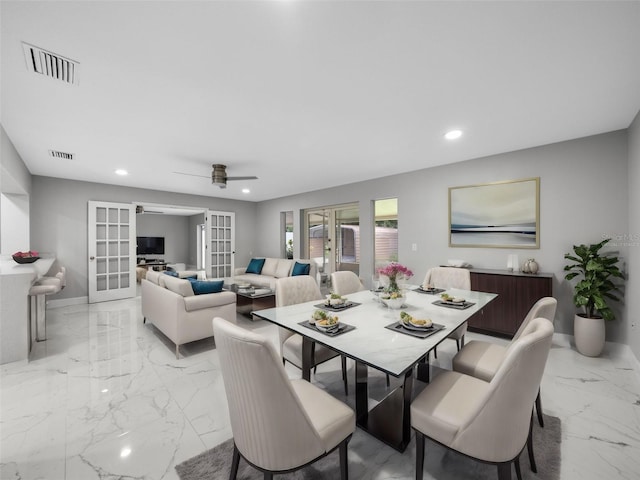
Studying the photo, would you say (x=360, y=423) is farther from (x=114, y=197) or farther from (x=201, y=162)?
(x=114, y=197)

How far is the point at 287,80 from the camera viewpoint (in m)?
2.02

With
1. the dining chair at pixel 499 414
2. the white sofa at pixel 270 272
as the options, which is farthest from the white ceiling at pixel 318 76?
the white sofa at pixel 270 272

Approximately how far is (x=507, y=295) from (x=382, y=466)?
2772 mm

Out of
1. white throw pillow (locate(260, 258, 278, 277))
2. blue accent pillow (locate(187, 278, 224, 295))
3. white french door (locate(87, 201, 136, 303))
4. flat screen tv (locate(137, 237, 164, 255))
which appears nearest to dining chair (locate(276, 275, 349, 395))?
blue accent pillow (locate(187, 278, 224, 295))

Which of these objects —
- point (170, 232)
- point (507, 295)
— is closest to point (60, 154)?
point (507, 295)

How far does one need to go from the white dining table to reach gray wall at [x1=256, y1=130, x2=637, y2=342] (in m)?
1.71

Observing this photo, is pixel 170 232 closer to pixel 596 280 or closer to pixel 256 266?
pixel 256 266

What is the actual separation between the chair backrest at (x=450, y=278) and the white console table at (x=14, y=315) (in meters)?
4.30

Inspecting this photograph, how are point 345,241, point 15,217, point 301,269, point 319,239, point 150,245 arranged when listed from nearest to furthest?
point 15,217 < point 301,269 < point 345,241 < point 319,239 < point 150,245

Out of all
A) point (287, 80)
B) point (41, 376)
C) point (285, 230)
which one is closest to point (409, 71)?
point (287, 80)

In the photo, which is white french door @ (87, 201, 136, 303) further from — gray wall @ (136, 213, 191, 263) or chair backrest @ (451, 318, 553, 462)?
chair backrest @ (451, 318, 553, 462)

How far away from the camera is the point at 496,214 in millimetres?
3807

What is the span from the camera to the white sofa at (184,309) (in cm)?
297

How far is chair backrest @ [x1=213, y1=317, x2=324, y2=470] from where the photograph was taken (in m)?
1.04
